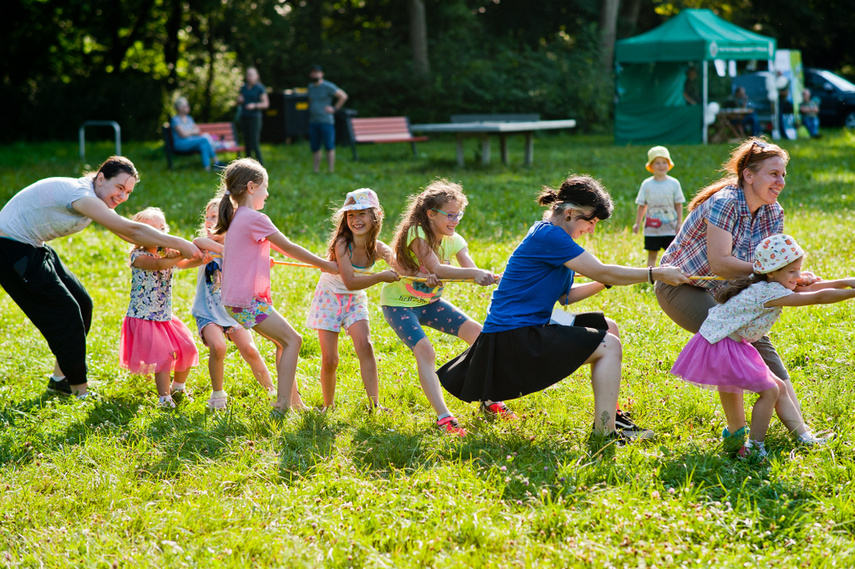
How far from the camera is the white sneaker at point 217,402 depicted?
512 centimetres

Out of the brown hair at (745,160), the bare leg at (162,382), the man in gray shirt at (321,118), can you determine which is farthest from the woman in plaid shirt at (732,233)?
the man in gray shirt at (321,118)

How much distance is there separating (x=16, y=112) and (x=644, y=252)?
24231 millimetres

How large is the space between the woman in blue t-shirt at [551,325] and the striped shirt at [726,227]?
1.29 ft

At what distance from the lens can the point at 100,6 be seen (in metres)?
25.9

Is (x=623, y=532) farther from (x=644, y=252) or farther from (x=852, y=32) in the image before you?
(x=852, y=32)

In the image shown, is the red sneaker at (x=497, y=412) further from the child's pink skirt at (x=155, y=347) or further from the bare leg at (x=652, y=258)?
the bare leg at (x=652, y=258)

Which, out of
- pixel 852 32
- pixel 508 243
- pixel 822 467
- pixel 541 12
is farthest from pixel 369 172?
pixel 852 32

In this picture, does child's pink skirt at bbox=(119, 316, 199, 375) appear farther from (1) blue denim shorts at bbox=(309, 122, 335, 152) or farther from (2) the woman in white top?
(1) blue denim shorts at bbox=(309, 122, 335, 152)

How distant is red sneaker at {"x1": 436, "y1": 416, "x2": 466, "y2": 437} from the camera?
4.44 m

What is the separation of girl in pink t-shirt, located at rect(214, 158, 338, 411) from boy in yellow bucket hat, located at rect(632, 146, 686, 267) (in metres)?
3.81

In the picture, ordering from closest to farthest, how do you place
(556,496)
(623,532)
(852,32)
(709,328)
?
(623,532)
(556,496)
(709,328)
(852,32)

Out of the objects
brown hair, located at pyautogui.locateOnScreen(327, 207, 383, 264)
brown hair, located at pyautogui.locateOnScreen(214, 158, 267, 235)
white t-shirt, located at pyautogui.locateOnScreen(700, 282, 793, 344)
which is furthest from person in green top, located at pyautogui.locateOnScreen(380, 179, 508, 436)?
white t-shirt, located at pyautogui.locateOnScreen(700, 282, 793, 344)

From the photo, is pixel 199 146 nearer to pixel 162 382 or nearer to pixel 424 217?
pixel 162 382

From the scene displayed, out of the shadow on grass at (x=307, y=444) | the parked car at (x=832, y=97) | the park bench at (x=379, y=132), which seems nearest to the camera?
the shadow on grass at (x=307, y=444)
